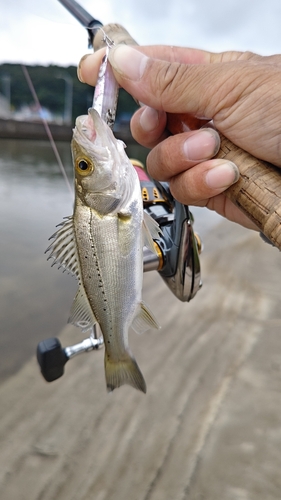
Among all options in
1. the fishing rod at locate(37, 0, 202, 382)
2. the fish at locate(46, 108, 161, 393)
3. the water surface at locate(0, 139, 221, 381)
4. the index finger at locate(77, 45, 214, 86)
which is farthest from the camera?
the water surface at locate(0, 139, 221, 381)

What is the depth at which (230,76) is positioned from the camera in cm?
124

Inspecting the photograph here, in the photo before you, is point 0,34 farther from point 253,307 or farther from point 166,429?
point 253,307

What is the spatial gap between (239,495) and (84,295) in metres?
1.70

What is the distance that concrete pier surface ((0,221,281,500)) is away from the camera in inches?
86.4

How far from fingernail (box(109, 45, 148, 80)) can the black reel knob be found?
1610 mm

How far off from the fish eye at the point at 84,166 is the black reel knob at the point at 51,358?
1.27m

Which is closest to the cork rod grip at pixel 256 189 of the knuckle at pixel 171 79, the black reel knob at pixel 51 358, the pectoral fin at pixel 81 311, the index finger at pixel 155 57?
the index finger at pixel 155 57

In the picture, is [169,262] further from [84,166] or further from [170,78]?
[170,78]

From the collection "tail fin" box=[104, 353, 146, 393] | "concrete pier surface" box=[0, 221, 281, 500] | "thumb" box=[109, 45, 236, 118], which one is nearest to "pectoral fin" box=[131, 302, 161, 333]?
"tail fin" box=[104, 353, 146, 393]

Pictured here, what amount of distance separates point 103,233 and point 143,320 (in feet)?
1.42

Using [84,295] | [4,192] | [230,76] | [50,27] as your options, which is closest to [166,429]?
[84,295]

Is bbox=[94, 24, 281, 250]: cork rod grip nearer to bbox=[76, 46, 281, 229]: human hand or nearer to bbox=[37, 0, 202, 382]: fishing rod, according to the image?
bbox=[76, 46, 281, 229]: human hand

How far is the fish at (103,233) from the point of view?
131cm

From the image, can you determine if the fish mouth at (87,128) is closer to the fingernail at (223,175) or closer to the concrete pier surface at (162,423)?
the fingernail at (223,175)
